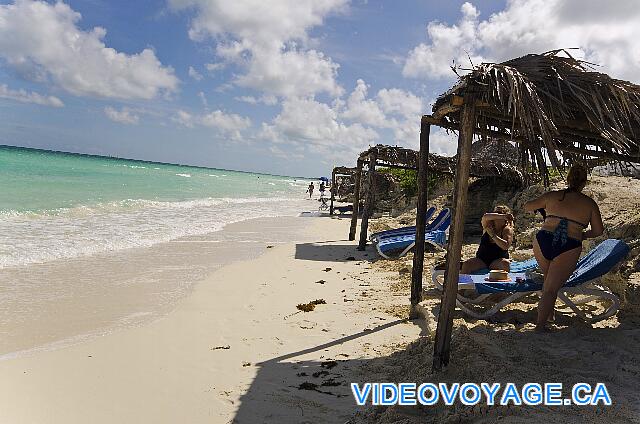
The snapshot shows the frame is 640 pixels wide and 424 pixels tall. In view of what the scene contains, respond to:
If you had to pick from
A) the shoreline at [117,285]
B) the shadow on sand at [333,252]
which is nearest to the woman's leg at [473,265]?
the shadow on sand at [333,252]

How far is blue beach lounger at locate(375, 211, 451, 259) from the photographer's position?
8.95m

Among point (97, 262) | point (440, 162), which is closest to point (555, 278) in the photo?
point (97, 262)

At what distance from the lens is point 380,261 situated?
29.0 ft

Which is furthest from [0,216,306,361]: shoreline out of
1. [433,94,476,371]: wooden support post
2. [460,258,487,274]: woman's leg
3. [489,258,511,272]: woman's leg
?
[489,258,511,272]: woman's leg

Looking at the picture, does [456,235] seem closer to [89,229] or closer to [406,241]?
[406,241]

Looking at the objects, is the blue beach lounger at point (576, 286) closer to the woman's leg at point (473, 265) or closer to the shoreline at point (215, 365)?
the woman's leg at point (473, 265)

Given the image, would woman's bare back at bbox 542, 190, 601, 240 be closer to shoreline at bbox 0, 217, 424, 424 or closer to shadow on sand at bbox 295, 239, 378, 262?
shoreline at bbox 0, 217, 424, 424

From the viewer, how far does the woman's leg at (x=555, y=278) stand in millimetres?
4129

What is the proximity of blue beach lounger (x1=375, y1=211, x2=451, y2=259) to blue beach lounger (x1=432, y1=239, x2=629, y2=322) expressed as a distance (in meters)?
3.84

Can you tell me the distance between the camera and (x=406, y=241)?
29.6 feet

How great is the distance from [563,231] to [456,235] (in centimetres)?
131

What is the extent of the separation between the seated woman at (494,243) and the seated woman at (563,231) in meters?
1.15

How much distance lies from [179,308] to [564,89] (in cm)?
458

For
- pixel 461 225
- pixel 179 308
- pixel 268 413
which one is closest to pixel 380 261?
pixel 179 308
